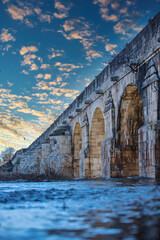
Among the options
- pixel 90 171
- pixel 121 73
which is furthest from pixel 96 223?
pixel 90 171

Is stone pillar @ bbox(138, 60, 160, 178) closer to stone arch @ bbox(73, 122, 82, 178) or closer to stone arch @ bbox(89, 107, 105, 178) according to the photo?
stone arch @ bbox(89, 107, 105, 178)

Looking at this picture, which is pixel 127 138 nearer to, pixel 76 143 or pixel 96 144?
pixel 96 144

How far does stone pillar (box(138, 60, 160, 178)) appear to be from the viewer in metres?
8.33

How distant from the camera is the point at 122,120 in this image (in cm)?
1221

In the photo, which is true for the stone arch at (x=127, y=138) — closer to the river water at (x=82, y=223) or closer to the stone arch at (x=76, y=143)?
the stone arch at (x=76, y=143)

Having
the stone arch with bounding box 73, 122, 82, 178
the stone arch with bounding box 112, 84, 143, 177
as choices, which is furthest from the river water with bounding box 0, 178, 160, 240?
the stone arch with bounding box 73, 122, 82, 178

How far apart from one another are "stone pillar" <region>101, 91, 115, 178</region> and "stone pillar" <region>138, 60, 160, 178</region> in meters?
3.28

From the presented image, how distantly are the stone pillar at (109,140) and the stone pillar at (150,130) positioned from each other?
3282 millimetres

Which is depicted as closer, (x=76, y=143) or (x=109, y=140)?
(x=109, y=140)

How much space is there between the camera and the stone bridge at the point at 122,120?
28.9ft

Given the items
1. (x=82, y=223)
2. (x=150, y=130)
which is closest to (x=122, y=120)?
(x=150, y=130)

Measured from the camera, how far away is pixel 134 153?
12.2 m

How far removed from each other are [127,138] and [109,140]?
2.45 feet

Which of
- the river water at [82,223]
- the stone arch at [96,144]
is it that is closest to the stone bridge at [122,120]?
the stone arch at [96,144]
